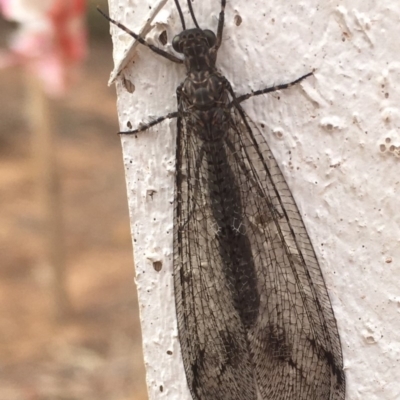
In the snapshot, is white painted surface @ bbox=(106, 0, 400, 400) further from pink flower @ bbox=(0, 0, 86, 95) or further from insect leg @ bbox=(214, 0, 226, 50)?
pink flower @ bbox=(0, 0, 86, 95)

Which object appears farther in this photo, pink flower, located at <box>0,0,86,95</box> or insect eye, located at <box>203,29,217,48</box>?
pink flower, located at <box>0,0,86,95</box>

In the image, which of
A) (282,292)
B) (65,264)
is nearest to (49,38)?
(65,264)

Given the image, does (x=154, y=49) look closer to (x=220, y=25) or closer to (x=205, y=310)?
(x=220, y=25)

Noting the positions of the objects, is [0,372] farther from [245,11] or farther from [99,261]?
[245,11]

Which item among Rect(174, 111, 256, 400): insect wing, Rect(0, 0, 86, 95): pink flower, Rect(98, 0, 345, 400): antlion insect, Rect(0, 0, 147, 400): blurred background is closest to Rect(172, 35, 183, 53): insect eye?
Rect(98, 0, 345, 400): antlion insect

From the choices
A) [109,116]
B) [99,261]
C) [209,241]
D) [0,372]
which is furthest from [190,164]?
[109,116]

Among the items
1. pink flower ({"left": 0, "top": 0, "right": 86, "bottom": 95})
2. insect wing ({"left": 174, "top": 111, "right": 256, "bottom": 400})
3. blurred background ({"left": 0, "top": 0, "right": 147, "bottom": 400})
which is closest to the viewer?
insect wing ({"left": 174, "top": 111, "right": 256, "bottom": 400})

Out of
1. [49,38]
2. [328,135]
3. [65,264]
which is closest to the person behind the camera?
[328,135]
